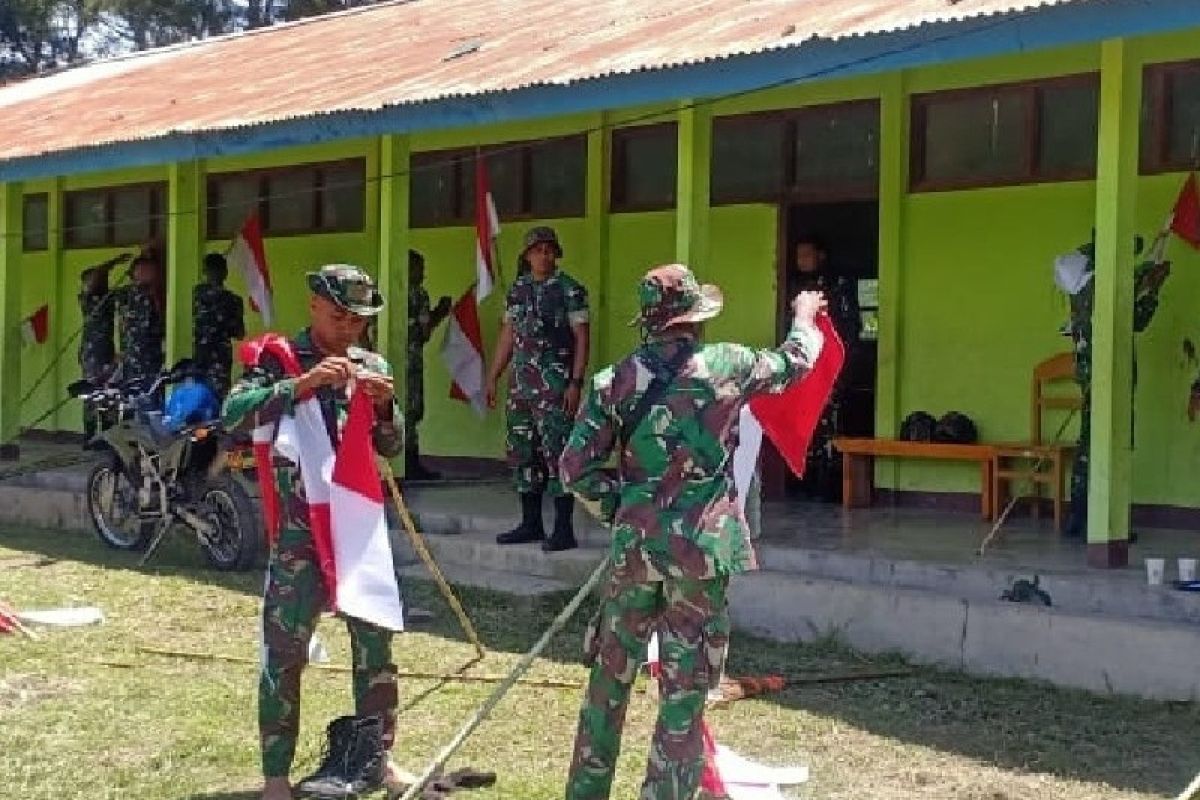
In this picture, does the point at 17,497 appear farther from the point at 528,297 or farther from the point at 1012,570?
the point at 1012,570

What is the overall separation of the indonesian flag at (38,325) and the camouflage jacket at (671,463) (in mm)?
13491

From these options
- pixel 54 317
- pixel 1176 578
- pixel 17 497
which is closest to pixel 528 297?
pixel 1176 578

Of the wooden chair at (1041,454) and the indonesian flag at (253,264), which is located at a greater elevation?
the indonesian flag at (253,264)

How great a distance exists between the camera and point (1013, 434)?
971 cm

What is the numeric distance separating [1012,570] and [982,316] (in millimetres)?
2727

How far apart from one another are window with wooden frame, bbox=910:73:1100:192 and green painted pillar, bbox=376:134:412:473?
326cm

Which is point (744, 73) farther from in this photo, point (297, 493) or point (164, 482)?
point (164, 482)

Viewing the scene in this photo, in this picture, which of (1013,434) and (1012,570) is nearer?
(1012,570)

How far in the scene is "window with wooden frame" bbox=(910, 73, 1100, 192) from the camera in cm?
925

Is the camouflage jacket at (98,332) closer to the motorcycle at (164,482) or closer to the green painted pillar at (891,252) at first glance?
the motorcycle at (164,482)

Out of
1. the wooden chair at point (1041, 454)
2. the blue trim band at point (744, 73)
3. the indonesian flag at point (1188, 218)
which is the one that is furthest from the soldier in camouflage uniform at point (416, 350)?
the indonesian flag at point (1188, 218)

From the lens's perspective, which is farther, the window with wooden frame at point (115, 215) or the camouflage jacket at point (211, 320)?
the window with wooden frame at point (115, 215)

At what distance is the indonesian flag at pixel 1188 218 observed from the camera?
843cm

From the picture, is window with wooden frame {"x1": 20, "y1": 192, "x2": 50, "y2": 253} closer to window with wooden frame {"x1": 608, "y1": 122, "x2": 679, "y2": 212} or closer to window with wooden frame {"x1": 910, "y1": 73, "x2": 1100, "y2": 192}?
window with wooden frame {"x1": 608, "y1": 122, "x2": 679, "y2": 212}
